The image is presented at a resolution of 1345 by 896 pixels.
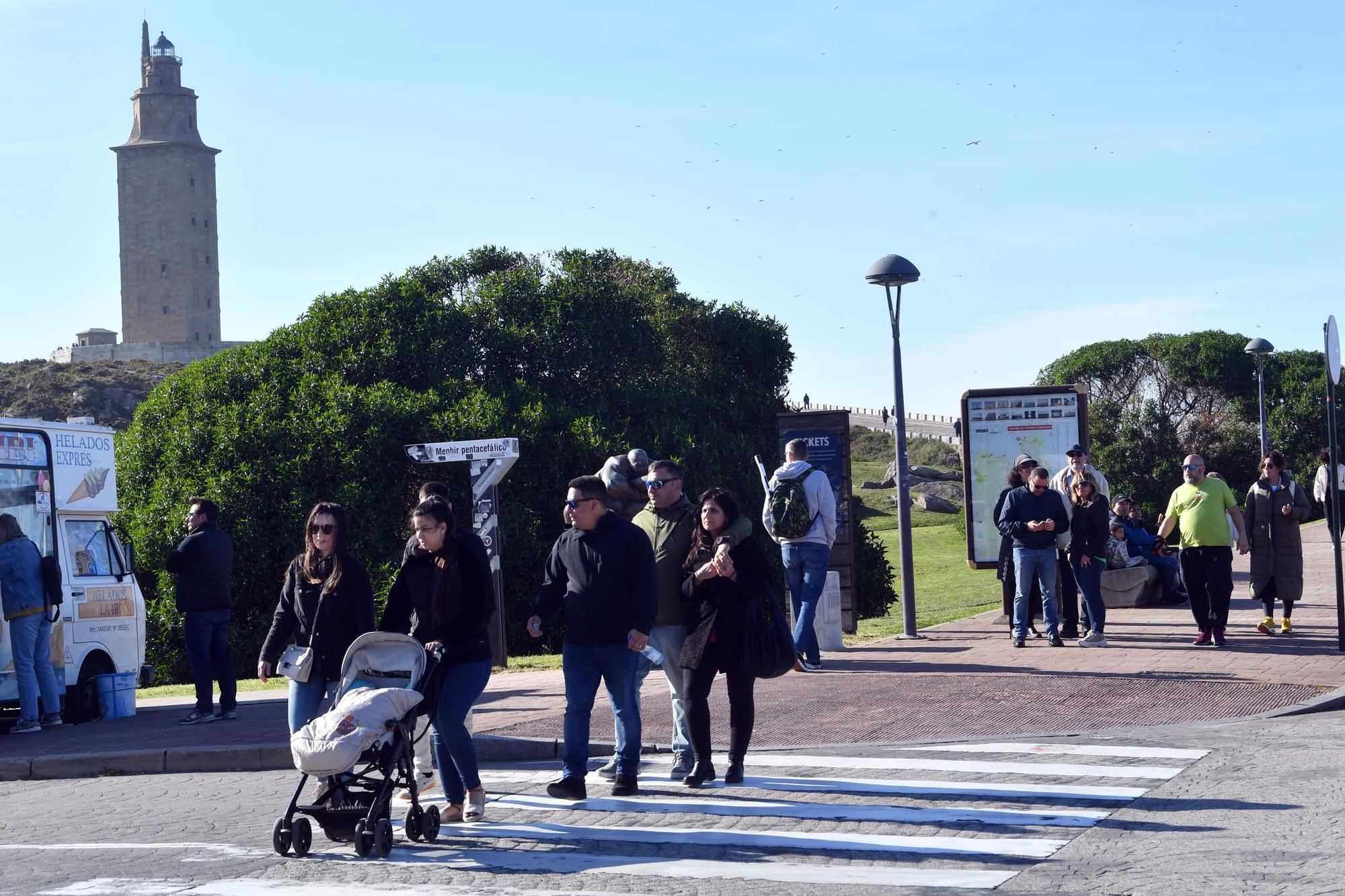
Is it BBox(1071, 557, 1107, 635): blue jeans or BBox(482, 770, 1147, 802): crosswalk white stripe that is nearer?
BBox(482, 770, 1147, 802): crosswalk white stripe

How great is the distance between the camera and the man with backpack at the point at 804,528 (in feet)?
43.4

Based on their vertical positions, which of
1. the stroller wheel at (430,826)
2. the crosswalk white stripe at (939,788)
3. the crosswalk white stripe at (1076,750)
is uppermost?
the stroller wheel at (430,826)

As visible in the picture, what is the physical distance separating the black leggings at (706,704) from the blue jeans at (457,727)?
1220 mm

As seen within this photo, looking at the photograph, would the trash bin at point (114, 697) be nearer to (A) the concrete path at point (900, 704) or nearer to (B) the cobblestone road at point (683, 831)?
(A) the concrete path at point (900, 704)

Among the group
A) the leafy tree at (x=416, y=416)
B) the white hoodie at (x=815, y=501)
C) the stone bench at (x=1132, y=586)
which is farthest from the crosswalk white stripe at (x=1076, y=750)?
the leafy tree at (x=416, y=416)

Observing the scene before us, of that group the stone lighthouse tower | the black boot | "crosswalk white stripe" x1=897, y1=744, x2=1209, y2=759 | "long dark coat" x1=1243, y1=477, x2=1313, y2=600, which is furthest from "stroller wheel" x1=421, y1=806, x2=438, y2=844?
the stone lighthouse tower

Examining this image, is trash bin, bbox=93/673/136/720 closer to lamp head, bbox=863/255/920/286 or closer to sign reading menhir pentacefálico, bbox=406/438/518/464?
sign reading menhir pentacefálico, bbox=406/438/518/464

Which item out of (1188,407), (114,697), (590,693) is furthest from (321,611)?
(1188,407)

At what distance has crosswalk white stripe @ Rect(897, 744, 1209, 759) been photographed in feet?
30.4

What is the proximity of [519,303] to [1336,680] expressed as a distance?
2275cm

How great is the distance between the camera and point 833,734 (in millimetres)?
10477

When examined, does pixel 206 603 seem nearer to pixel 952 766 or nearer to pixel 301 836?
pixel 301 836

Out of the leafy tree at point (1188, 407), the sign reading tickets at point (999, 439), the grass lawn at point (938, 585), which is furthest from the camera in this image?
the leafy tree at point (1188, 407)

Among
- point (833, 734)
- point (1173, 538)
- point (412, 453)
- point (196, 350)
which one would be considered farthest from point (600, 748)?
point (196, 350)
